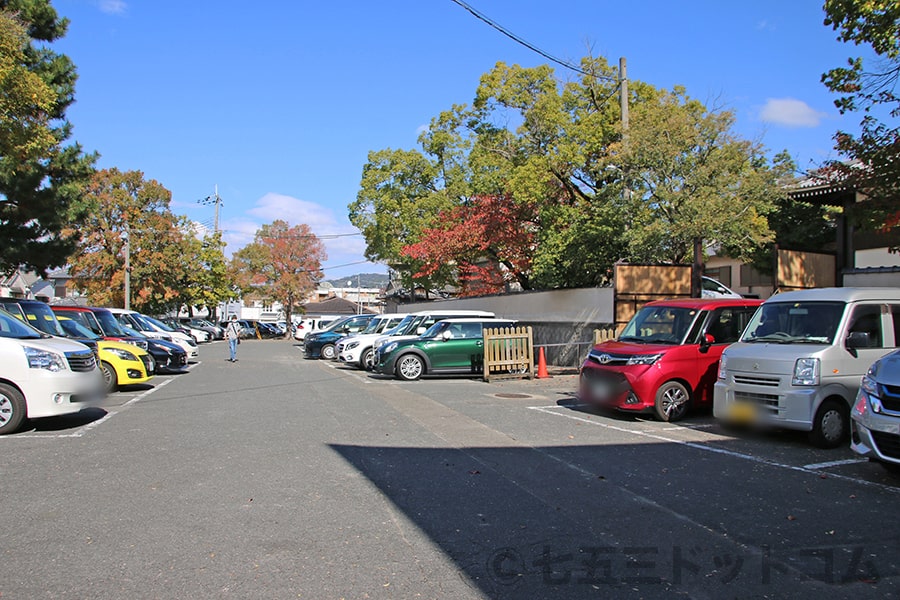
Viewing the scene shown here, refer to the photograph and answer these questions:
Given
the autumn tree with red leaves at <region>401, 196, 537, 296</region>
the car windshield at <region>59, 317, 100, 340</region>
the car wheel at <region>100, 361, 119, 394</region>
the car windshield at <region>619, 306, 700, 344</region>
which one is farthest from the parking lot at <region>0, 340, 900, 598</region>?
the autumn tree with red leaves at <region>401, 196, 537, 296</region>

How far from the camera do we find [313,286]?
2357 inches

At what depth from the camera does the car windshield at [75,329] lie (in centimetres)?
1378

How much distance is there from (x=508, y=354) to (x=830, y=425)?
902 centimetres

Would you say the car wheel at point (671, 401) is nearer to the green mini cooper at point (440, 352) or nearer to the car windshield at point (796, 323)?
the car windshield at point (796, 323)

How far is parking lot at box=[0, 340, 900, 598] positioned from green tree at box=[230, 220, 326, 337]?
48.4m

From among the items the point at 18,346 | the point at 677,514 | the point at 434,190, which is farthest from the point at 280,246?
the point at 677,514

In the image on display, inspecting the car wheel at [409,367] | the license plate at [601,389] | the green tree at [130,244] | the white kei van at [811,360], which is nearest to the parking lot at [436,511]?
the white kei van at [811,360]

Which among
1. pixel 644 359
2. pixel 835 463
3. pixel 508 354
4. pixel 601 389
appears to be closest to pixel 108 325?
pixel 508 354

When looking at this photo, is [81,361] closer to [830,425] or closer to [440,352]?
Result: [440,352]

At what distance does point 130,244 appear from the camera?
4109 centimetres

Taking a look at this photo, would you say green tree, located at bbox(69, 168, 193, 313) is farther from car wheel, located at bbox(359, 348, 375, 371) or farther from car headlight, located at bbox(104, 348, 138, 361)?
car headlight, located at bbox(104, 348, 138, 361)

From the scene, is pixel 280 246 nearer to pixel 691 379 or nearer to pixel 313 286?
pixel 313 286

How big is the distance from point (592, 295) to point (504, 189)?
5.03 metres

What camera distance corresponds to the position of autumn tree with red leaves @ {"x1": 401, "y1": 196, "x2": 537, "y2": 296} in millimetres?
22844
